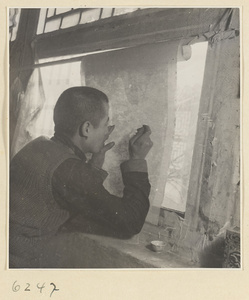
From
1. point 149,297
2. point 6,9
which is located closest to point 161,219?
point 149,297

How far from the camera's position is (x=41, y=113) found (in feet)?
4.80

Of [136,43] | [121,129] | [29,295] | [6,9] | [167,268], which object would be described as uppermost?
[6,9]

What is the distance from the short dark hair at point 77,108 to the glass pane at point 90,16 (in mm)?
291

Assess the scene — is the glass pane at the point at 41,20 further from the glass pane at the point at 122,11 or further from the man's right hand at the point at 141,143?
the man's right hand at the point at 141,143

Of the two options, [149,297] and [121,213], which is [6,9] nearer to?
[121,213]

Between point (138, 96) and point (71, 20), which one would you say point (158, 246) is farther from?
point (71, 20)

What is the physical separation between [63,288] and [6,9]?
118 centimetres

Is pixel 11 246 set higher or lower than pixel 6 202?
lower

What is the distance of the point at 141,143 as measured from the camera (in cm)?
143

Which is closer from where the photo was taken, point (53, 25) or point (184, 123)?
point (184, 123)

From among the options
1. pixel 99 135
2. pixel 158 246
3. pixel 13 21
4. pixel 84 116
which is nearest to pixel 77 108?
pixel 84 116

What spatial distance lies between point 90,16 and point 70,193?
756 millimetres

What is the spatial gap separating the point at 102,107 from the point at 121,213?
17.7 inches

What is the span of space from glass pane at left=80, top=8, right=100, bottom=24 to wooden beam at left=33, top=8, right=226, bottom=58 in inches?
0.7
